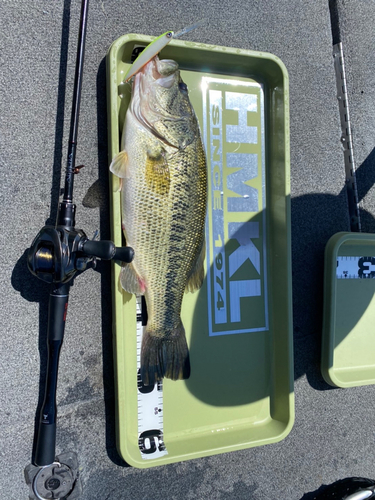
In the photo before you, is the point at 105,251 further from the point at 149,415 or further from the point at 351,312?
the point at 351,312

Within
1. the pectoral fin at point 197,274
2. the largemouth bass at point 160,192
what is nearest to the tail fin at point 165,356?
the largemouth bass at point 160,192

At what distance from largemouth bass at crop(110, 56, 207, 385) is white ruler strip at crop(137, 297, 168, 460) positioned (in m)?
0.08

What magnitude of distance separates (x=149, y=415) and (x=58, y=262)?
0.62m

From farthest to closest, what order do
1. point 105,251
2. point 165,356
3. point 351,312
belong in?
1. point 351,312
2. point 165,356
3. point 105,251

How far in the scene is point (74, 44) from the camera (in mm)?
1114

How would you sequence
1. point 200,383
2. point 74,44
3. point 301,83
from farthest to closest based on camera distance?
1. point 301,83
2. point 200,383
3. point 74,44

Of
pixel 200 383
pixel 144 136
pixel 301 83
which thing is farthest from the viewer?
pixel 301 83

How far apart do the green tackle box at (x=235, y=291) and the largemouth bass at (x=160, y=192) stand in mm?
112

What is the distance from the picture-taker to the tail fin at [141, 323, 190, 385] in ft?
3.59

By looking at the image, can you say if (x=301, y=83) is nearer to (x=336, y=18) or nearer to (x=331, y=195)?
(x=336, y=18)

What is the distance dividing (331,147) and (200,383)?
1.07 meters

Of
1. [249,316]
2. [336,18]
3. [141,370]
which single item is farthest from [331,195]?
[141,370]

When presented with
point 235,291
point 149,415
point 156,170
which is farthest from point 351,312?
point 156,170

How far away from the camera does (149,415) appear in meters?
1.17
